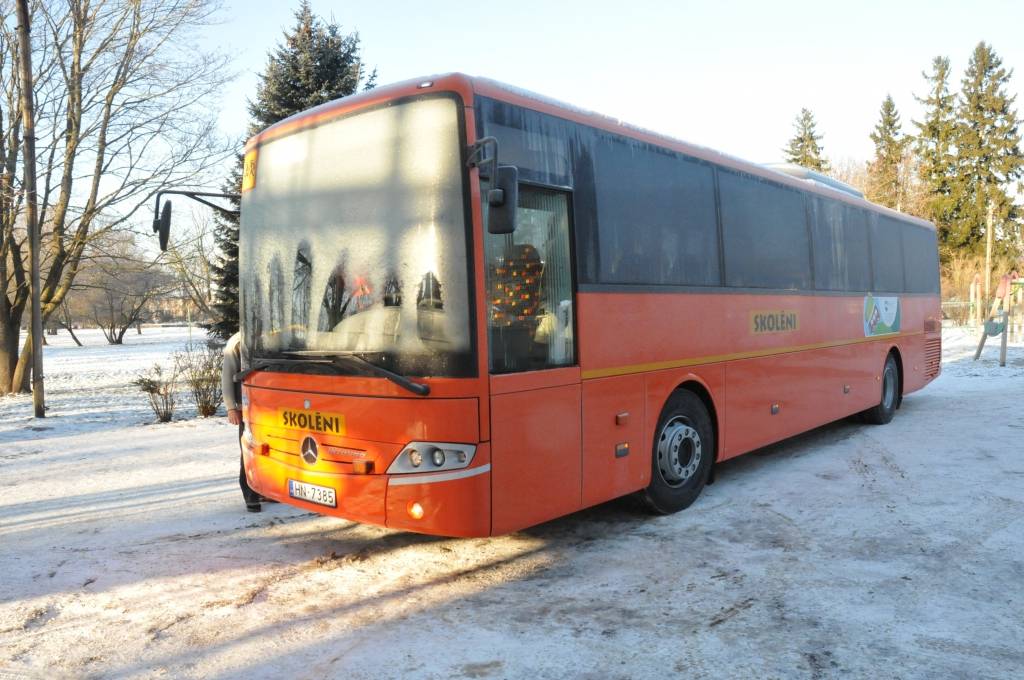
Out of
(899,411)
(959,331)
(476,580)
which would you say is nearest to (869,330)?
(899,411)

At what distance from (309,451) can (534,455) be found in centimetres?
149

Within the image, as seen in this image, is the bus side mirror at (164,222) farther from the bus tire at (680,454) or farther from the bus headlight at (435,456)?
the bus tire at (680,454)

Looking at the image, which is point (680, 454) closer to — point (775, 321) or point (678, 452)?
point (678, 452)

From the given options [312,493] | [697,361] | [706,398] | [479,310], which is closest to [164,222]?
[312,493]

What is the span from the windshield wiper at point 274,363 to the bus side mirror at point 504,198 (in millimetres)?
1406

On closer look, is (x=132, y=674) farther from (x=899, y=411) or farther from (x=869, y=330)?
(x=899, y=411)

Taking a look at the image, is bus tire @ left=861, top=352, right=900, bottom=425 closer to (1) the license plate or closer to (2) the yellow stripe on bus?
(2) the yellow stripe on bus

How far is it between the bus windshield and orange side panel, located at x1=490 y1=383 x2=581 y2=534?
494mm

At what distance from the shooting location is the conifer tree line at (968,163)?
53.5 metres

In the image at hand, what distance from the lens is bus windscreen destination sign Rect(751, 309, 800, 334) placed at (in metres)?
7.39

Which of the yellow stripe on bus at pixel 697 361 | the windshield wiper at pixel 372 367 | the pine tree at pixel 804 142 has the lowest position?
the yellow stripe on bus at pixel 697 361

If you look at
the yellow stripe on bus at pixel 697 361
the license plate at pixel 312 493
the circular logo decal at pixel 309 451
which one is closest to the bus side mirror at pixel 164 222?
the circular logo decal at pixel 309 451

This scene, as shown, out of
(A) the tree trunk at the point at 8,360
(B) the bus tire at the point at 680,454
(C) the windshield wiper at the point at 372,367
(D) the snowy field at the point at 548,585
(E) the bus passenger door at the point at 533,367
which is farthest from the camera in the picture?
(A) the tree trunk at the point at 8,360

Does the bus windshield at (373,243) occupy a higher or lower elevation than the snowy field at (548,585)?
higher
